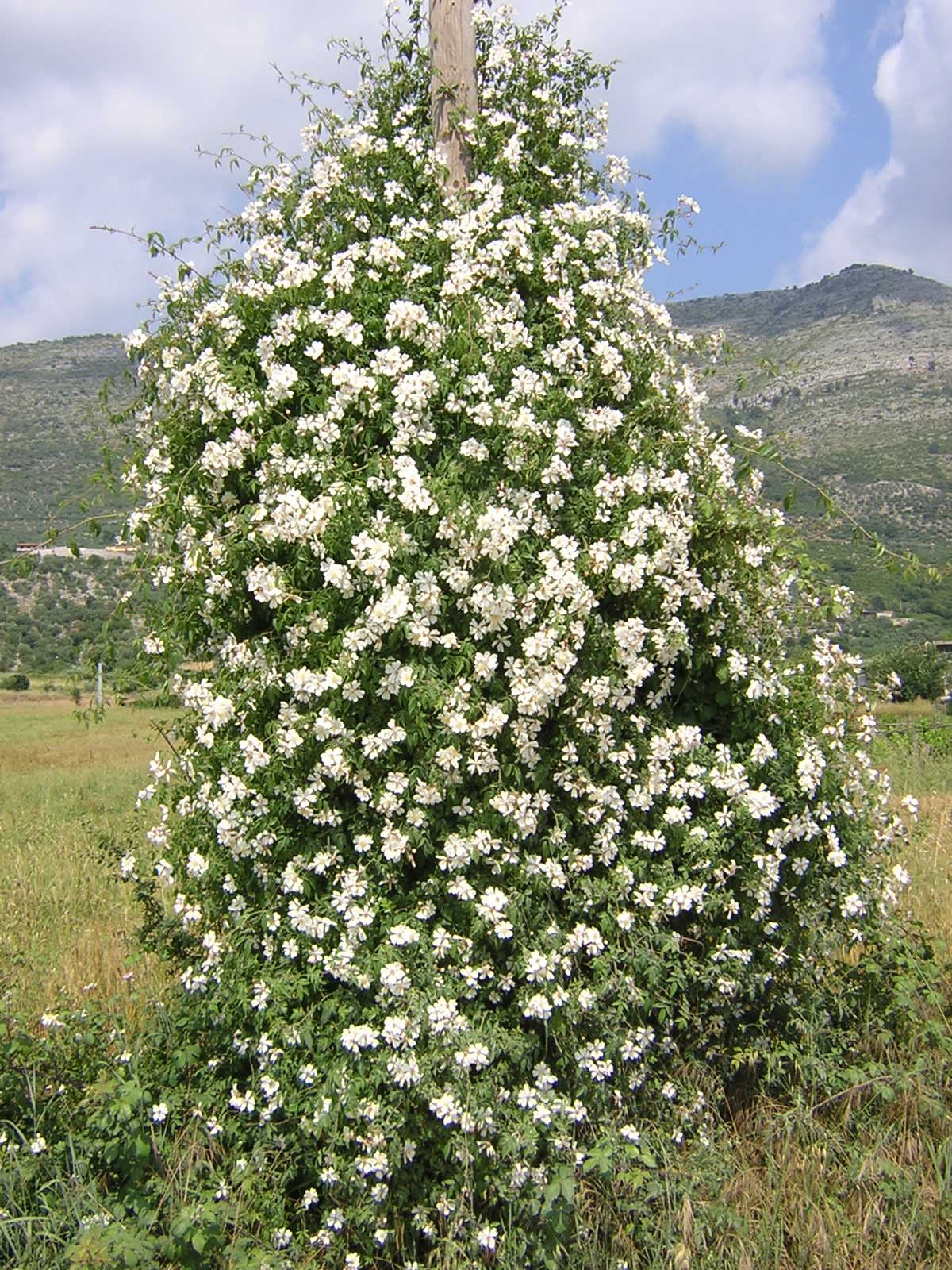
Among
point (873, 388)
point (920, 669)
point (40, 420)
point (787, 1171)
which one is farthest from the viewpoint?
point (873, 388)

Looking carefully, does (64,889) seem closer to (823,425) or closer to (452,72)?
(452,72)

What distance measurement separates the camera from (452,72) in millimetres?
5441

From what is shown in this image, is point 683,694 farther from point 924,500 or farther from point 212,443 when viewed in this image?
point 924,500

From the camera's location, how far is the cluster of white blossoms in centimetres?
375

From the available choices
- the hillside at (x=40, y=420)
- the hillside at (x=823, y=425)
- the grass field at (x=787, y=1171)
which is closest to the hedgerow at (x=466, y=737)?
the grass field at (x=787, y=1171)

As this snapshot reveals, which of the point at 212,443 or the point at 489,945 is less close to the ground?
the point at 212,443

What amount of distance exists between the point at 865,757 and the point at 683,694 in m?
1.02

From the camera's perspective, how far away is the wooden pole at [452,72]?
17.4ft

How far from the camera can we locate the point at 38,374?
11106 cm

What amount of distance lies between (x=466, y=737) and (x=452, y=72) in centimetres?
373

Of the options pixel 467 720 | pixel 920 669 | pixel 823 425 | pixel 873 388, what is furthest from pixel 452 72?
pixel 873 388

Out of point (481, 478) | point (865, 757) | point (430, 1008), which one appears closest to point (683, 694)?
point (865, 757)

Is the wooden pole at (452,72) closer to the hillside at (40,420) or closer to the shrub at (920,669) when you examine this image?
the shrub at (920,669)

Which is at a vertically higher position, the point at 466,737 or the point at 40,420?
the point at 40,420
